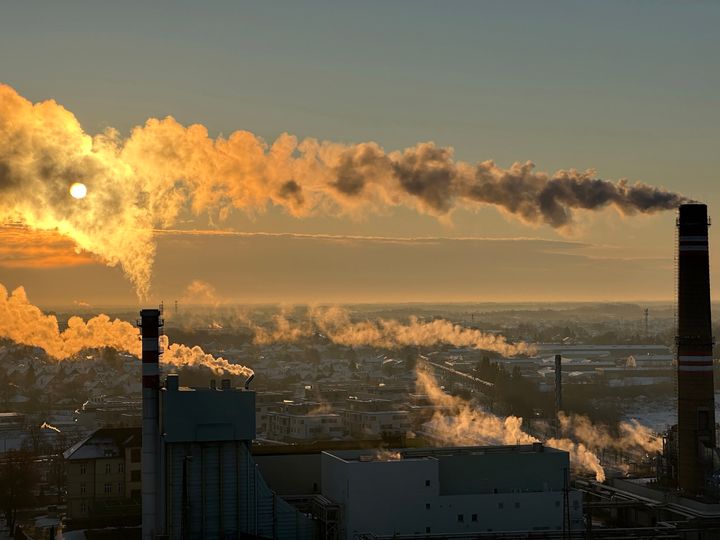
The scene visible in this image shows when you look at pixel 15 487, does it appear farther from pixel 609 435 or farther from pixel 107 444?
pixel 609 435

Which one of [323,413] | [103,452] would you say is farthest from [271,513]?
[323,413]

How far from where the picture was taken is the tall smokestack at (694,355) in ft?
232

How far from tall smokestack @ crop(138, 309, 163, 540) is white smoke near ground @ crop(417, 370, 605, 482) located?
32.6 meters

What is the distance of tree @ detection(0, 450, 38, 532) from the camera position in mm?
86812

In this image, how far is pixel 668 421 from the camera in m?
173

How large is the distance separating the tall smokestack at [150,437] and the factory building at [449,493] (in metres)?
9.15

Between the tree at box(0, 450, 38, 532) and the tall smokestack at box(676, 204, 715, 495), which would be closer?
the tall smokestack at box(676, 204, 715, 495)

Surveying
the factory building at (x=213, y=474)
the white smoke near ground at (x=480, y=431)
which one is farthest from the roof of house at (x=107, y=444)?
the white smoke near ground at (x=480, y=431)

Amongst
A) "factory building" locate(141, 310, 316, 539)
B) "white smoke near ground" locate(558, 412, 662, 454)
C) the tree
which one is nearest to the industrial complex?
"factory building" locate(141, 310, 316, 539)

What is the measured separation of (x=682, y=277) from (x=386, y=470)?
905 inches

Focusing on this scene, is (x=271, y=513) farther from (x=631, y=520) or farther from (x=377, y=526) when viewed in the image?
(x=631, y=520)

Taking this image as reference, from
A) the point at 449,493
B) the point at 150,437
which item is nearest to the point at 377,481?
the point at 449,493

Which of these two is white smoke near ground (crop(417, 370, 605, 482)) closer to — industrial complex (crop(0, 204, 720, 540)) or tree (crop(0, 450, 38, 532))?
industrial complex (crop(0, 204, 720, 540))

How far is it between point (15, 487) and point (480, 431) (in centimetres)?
4873
